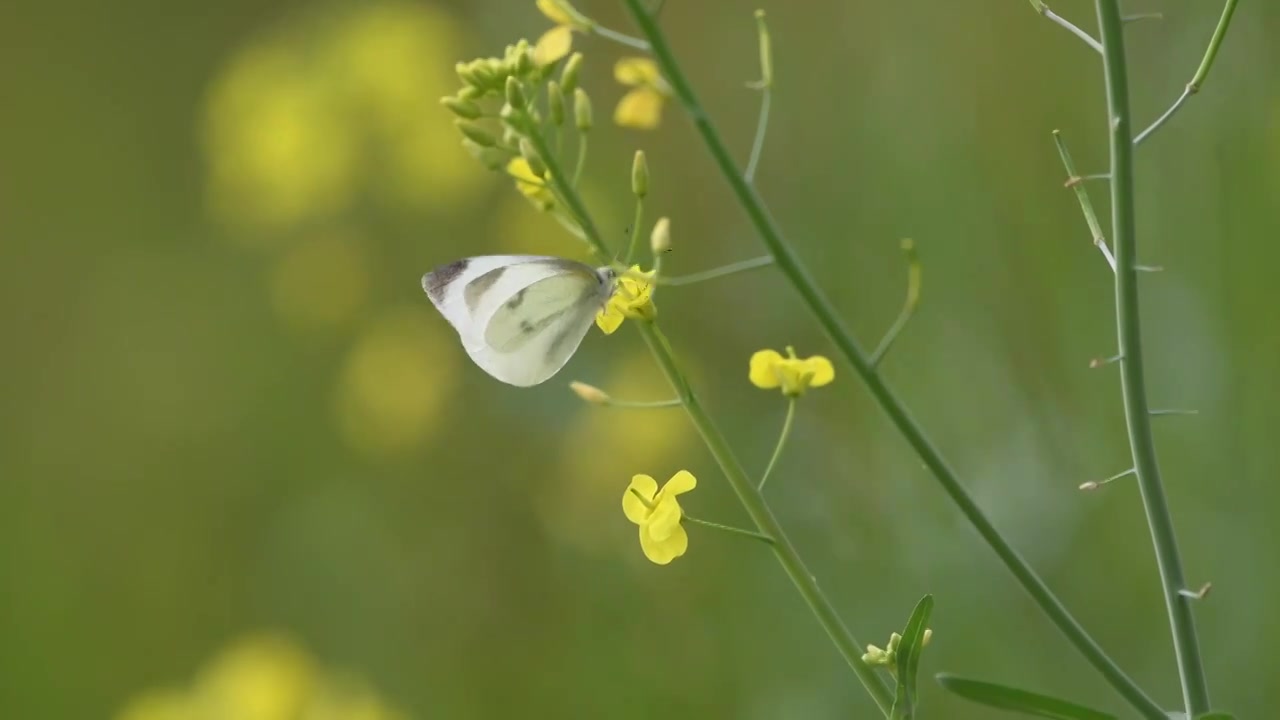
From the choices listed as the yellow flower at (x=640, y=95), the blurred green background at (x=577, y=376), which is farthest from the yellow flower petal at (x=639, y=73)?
the blurred green background at (x=577, y=376)

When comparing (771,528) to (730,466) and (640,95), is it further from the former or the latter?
(640,95)

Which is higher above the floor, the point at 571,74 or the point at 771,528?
the point at 571,74

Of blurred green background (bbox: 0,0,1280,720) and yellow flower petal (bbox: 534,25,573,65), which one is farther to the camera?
blurred green background (bbox: 0,0,1280,720)

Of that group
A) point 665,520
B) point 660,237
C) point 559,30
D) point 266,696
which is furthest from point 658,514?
point 266,696

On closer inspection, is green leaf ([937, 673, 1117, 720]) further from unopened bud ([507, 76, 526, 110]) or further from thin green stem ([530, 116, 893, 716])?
unopened bud ([507, 76, 526, 110])

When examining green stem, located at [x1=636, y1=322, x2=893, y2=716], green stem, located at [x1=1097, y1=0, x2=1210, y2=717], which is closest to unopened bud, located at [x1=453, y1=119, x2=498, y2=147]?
green stem, located at [x1=636, y1=322, x2=893, y2=716]

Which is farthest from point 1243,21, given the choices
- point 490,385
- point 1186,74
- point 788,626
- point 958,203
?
point 490,385

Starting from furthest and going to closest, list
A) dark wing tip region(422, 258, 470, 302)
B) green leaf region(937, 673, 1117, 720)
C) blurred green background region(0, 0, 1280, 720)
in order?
blurred green background region(0, 0, 1280, 720)
dark wing tip region(422, 258, 470, 302)
green leaf region(937, 673, 1117, 720)
